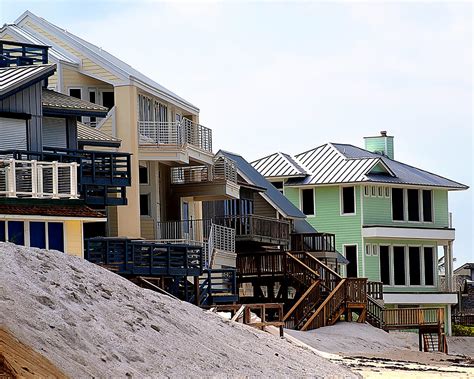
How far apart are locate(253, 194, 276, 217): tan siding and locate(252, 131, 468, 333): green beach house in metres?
5.31

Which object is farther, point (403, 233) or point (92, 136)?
point (403, 233)

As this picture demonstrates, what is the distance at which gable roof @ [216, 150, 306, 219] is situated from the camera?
6681 cm

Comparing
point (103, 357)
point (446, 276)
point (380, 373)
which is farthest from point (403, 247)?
point (103, 357)

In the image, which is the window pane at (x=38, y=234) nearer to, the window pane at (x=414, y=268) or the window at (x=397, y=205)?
the window at (x=397, y=205)

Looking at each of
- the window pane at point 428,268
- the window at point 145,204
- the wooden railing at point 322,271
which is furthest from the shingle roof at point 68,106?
the window pane at point 428,268

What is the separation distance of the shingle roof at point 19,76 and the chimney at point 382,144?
129ft

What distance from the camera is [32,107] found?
42.4m

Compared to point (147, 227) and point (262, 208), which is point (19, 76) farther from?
point (262, 208)

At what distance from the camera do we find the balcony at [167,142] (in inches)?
2039

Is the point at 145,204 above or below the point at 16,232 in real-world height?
above

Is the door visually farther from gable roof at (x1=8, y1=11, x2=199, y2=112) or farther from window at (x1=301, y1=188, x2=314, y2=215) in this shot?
gable roof at (x1=8, y1=11, x2=199, y2=112)

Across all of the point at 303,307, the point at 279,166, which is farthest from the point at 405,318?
the point at 279,166

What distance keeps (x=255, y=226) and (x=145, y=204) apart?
7796 millimetres

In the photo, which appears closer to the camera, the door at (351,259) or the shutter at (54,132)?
the shutter at (54,132)
